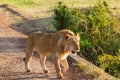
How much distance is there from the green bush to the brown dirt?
905 mm

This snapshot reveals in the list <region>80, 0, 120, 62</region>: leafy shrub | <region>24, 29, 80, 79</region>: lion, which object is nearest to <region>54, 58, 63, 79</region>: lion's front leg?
<region>24, 29, 80, 79</region>: lion

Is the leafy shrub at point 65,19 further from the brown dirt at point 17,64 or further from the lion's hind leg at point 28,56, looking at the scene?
the lion's hind leg at point 28,56

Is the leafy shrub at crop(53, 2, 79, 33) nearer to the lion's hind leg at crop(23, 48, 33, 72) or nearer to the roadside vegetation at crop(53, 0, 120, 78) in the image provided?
the roadside vegetation at crop(53, 0, 120, 78)

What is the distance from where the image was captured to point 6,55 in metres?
13.1

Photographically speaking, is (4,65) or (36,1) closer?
(4,65)

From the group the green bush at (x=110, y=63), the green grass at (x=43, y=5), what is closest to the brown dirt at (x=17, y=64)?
the green bush at (x=110, y=63)

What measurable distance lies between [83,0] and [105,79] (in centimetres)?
1494

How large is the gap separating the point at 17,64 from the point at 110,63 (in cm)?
267

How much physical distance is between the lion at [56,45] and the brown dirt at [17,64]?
0.82 ft

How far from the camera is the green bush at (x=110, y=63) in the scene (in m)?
12.3

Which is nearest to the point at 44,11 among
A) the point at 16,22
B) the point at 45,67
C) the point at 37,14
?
the point at 37,14

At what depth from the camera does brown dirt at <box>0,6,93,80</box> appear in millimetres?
11008

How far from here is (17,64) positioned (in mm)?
12086

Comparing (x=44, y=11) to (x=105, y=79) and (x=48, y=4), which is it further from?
(x=105, y=79)
